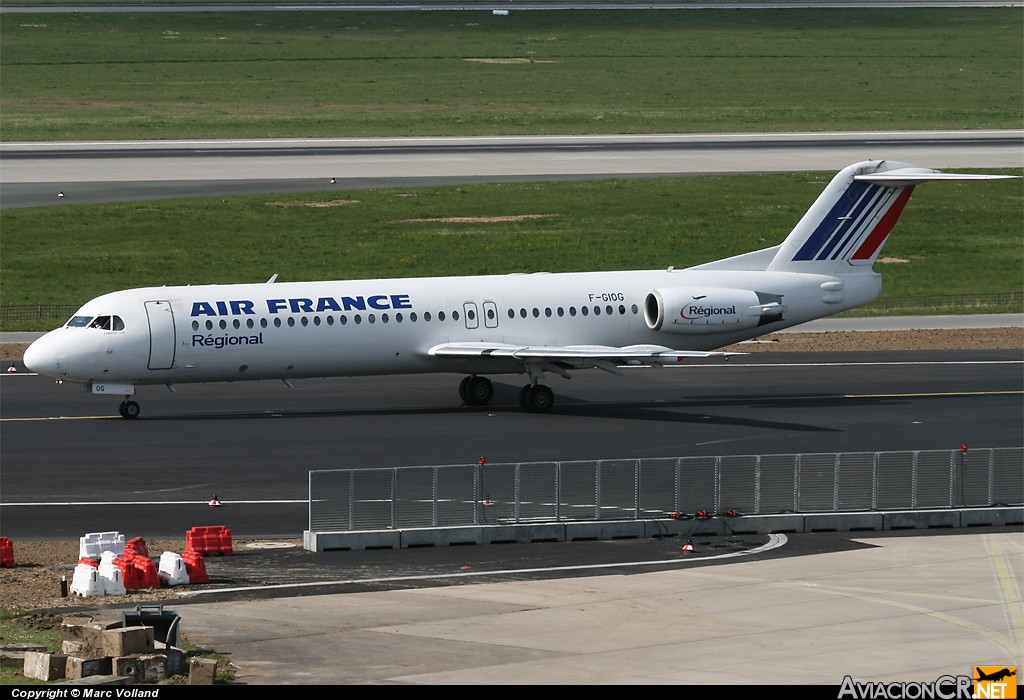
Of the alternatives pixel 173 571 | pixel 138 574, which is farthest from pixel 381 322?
pixel 138 574

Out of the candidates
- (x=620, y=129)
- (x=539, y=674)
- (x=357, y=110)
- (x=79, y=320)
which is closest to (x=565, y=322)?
(x=79, y=320)

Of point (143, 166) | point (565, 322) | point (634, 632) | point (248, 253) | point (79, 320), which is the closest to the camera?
point (634, 632)

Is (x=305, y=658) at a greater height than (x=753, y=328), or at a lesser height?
lesser

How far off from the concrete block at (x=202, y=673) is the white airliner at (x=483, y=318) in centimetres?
2470

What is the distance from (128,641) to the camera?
23641 millimetres

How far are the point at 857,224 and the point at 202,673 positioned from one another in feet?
117

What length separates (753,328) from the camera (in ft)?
172

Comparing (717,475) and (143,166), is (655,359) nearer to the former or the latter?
(717,475)

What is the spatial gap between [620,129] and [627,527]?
79.7 meters

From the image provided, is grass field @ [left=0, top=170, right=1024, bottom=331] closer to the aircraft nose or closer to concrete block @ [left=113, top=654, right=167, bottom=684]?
the aircraft nose

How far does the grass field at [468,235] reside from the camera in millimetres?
74250

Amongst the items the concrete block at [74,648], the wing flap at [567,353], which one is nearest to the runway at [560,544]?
the wing flap at [567,353]

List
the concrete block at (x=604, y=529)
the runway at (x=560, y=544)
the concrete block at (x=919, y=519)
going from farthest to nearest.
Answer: the concrete block at (x=919, y=519) → the concrete block at (x=604, y=529) → the runway at (x=560, y=544)

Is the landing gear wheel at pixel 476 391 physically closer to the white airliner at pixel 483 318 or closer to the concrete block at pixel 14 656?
the white airliner at pixel 483 318
